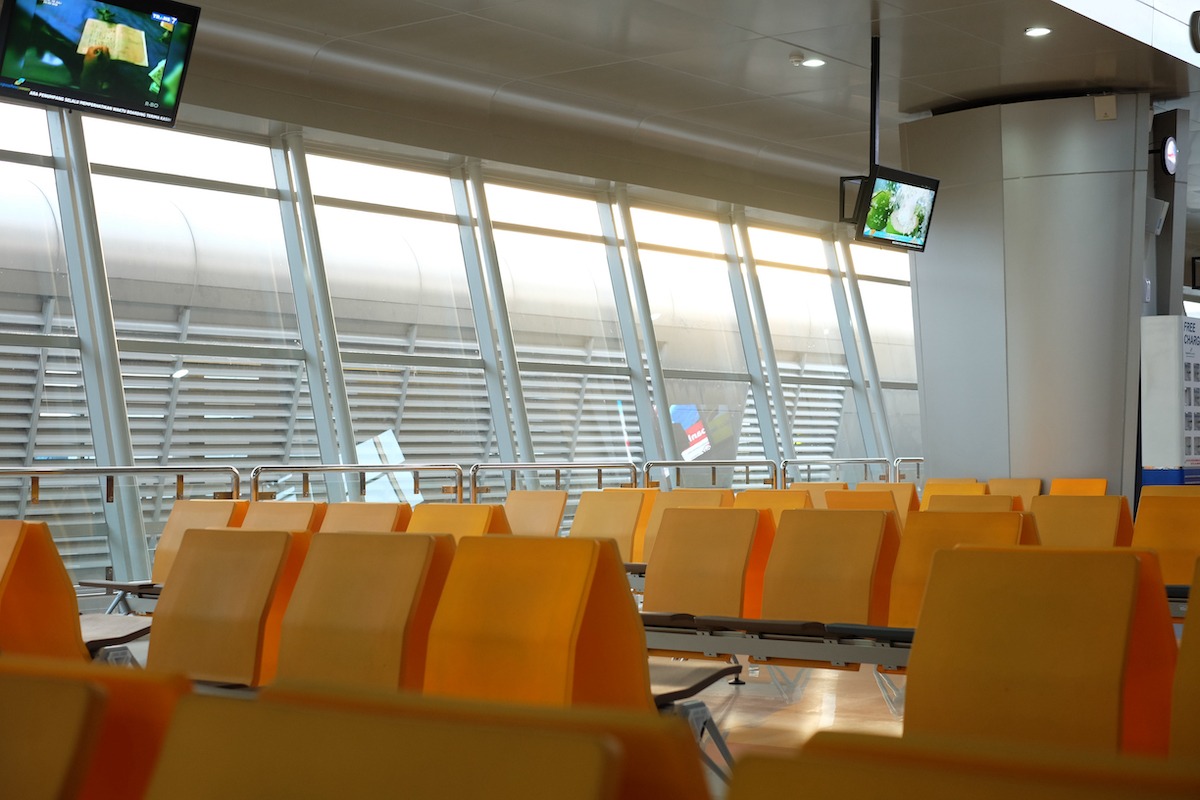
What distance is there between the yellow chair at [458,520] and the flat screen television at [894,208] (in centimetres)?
469

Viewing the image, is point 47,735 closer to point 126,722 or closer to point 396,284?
point 126,722

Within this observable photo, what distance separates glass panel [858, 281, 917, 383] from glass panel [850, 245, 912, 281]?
15 centimetres

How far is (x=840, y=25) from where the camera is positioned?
8.57 m

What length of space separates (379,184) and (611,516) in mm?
5656

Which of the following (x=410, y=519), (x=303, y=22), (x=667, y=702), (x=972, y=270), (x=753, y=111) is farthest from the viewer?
(x=753, y=111)

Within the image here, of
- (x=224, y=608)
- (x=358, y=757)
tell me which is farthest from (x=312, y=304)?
(x=358, y=757)

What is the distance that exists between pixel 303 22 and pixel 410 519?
458 cm

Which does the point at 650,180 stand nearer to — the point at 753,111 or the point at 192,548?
the point at 753,111

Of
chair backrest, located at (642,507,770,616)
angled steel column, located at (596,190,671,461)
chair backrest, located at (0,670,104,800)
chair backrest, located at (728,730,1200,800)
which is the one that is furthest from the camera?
angled steel column, located at (596,190,671,461)

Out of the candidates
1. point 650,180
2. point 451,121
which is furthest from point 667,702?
point 650,180

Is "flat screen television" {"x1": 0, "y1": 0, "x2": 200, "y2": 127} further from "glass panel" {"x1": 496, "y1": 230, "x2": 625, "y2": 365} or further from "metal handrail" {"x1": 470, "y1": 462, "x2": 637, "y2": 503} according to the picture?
"glass panel" {"x1": 496, "y1": 230, "x2": 625, "y2": 365}

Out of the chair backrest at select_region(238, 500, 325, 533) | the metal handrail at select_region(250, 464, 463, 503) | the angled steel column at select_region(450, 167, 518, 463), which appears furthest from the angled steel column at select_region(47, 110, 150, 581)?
the angled steel column at select_region(450, 167, 518, 463)

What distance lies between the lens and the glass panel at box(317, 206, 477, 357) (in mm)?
10984

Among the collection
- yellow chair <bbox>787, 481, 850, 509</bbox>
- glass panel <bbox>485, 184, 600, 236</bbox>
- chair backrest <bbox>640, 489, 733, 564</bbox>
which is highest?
glass panel <bbox>485, 184, 600, 236</bbox>
